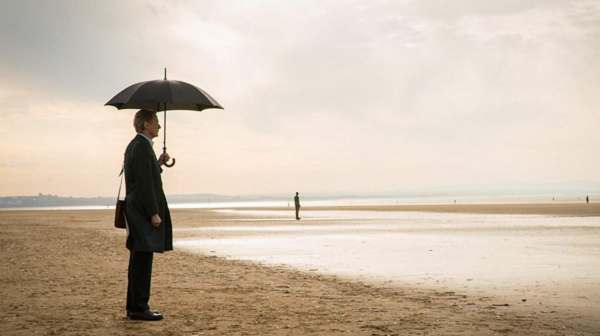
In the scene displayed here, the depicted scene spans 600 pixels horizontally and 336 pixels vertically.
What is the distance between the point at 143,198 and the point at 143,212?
0.64 feet

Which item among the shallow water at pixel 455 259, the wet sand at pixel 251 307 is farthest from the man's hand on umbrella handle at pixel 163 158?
the shallow water at pixel 455 259

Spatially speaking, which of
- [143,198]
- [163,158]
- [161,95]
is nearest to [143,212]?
[143,198]

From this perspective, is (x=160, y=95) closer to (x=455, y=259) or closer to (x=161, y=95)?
(x=161, y=95)

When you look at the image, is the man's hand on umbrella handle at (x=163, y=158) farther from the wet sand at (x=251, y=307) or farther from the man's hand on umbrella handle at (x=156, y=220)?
the wet sand at (x=251, y=307)

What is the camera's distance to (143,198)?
734cm

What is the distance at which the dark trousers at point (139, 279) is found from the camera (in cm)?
752

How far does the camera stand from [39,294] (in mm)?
9906

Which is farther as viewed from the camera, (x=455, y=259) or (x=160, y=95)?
(x=455, y=259)

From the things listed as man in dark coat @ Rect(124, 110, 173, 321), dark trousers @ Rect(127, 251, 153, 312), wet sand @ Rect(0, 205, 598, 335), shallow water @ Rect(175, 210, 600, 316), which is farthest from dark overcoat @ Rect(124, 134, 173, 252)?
shallow water @ Rect(175, 210, 600, 316)

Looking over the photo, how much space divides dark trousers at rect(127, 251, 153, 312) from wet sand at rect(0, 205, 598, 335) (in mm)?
272

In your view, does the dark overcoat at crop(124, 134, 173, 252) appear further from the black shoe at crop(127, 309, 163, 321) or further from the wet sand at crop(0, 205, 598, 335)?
the wet sand at crop(0, 205, 598, 335)

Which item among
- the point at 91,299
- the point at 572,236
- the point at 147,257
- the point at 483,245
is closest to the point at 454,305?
the point at 147,257

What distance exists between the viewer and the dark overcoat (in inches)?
288

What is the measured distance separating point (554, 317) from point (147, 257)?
5.21 metres
